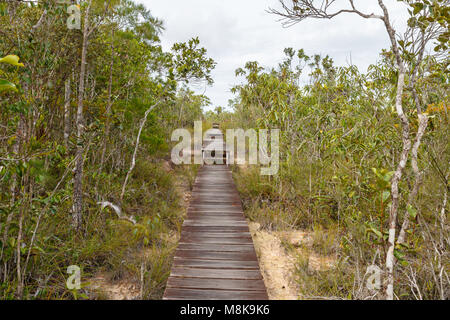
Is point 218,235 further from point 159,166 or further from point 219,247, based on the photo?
point 159,166

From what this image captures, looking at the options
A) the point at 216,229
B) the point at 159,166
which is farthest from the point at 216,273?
the point at 159,166

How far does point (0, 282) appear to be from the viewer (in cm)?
292

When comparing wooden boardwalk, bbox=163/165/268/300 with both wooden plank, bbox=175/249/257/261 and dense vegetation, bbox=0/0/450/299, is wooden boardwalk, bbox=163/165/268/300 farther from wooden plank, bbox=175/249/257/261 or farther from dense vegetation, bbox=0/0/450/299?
dense vegetation, bbox=0/0/450/299

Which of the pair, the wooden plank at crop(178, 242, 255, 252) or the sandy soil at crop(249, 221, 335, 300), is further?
the wooden plank at crop(178, 242, 255, 252)

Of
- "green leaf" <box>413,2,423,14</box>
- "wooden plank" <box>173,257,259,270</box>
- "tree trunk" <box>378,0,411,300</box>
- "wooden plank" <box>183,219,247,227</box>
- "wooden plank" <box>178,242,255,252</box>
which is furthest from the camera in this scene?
"wooden plank" <box>183,219,247,227</box>

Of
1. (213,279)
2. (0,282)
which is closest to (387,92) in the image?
(213,279)

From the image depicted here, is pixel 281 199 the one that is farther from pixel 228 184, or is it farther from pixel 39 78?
pixel 39 78

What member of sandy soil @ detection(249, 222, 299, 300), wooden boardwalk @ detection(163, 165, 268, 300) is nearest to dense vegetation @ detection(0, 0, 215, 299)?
wooden boardwalk @ detection(163, 165, 268, 300)

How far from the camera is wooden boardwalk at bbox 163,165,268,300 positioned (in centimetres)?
310

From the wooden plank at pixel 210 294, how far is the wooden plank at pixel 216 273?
249 mm

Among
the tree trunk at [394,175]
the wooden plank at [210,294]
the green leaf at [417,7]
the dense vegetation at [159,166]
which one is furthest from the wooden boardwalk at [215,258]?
the green leaf at [417,7]

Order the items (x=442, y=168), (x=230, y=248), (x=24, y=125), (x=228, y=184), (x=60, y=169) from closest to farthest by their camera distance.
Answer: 1. (x=24, y=125)
2. (x=442, y=168)
3. (x=230, y=248)
4. (x=60, y=169)
5. (x=228, y=184)

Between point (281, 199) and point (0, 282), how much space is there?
469 cm
